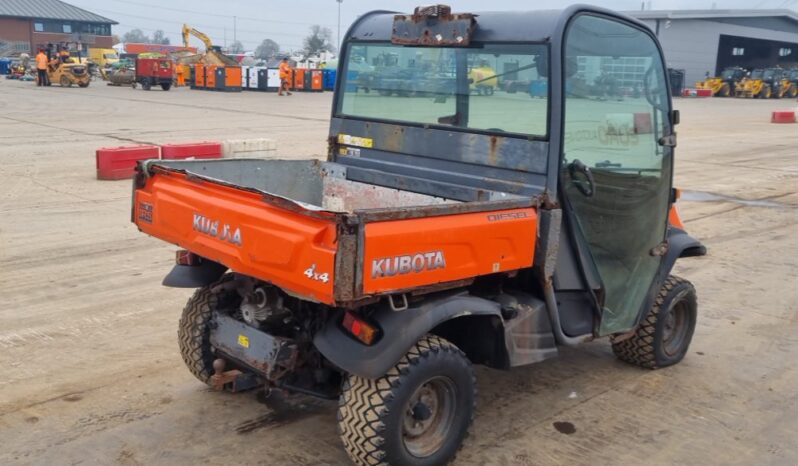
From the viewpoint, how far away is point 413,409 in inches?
140

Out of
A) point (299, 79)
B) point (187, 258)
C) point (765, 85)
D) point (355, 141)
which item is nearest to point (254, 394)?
point (187, 258)

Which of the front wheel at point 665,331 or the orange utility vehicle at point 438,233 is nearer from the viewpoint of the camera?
the orange utility vehicle at point 438,233

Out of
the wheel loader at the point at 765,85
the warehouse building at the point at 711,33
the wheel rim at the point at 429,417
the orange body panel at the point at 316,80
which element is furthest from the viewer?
the warehouse building at the point at 711,33

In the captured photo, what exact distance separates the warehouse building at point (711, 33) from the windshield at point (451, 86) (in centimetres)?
5801

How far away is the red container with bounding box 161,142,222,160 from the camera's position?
1177 cm

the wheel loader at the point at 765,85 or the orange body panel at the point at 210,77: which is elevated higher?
the wheel loader at the point at 765,85

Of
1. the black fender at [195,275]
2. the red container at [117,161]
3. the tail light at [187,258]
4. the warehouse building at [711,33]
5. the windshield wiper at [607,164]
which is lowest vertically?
the red container at [117,161]

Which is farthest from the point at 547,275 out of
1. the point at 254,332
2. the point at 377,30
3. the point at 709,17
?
the point at 709,17

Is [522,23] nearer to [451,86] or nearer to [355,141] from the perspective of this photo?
[451,86]

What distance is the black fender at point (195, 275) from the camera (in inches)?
169

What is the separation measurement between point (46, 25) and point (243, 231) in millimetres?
97769

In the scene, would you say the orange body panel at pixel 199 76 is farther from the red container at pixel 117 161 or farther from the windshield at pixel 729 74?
the windshield at pixel 729 74

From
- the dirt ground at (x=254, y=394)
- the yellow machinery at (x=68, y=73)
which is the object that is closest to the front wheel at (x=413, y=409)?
the dirt ground at (x=254, y=394)

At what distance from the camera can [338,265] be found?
302 centimetres
